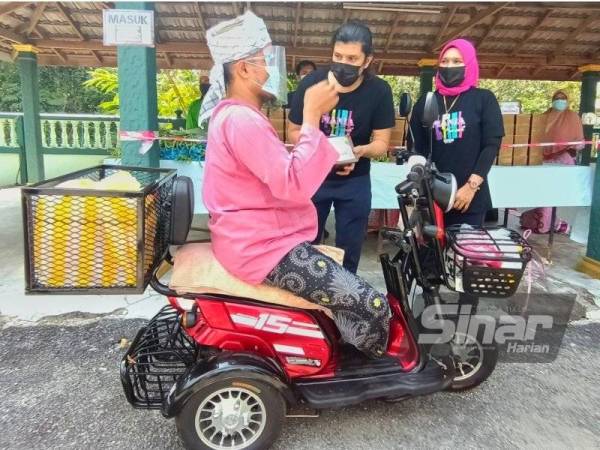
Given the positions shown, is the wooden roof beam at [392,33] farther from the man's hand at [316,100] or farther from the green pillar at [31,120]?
the green pillar at [31,120]

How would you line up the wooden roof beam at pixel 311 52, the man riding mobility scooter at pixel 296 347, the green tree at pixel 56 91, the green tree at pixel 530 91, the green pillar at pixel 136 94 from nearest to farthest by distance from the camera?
the man riding mobility scooter at pixel 296 347
the green pillar at pixel 136 94
the wooden roof beam at pixel 311 52
the green tree at pixel 530 91
the green tree at pixel 56 91

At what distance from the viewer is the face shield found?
6.26ft

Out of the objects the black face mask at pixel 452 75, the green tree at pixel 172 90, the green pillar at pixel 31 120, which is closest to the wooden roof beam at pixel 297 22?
the green tree at pixel 172 90

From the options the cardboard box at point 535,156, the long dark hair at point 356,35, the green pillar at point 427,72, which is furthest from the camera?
the green pillar at point 427,72

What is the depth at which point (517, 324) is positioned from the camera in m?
3.52

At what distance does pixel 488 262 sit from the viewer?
81.4 inches

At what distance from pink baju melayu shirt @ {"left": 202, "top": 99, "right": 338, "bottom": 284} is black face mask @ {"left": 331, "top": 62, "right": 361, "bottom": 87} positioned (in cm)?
77

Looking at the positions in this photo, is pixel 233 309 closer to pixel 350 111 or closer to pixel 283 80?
pixel 283 80

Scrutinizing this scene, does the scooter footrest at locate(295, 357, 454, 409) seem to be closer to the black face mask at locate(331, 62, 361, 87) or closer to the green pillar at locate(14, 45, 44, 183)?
the black face mask at locate(331, 62, 361, 87)

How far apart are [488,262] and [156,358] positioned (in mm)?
1557

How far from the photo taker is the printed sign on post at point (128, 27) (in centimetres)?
367

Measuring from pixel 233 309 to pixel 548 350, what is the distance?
7.40ft

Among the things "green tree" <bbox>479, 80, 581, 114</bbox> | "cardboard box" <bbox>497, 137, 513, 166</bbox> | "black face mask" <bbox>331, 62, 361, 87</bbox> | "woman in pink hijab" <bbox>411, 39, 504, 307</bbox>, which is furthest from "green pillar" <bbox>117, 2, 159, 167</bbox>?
"green tree" <bbox>479, 80, 581, 114</bbox>

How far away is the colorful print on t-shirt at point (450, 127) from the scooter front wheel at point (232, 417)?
1732 millimetres
